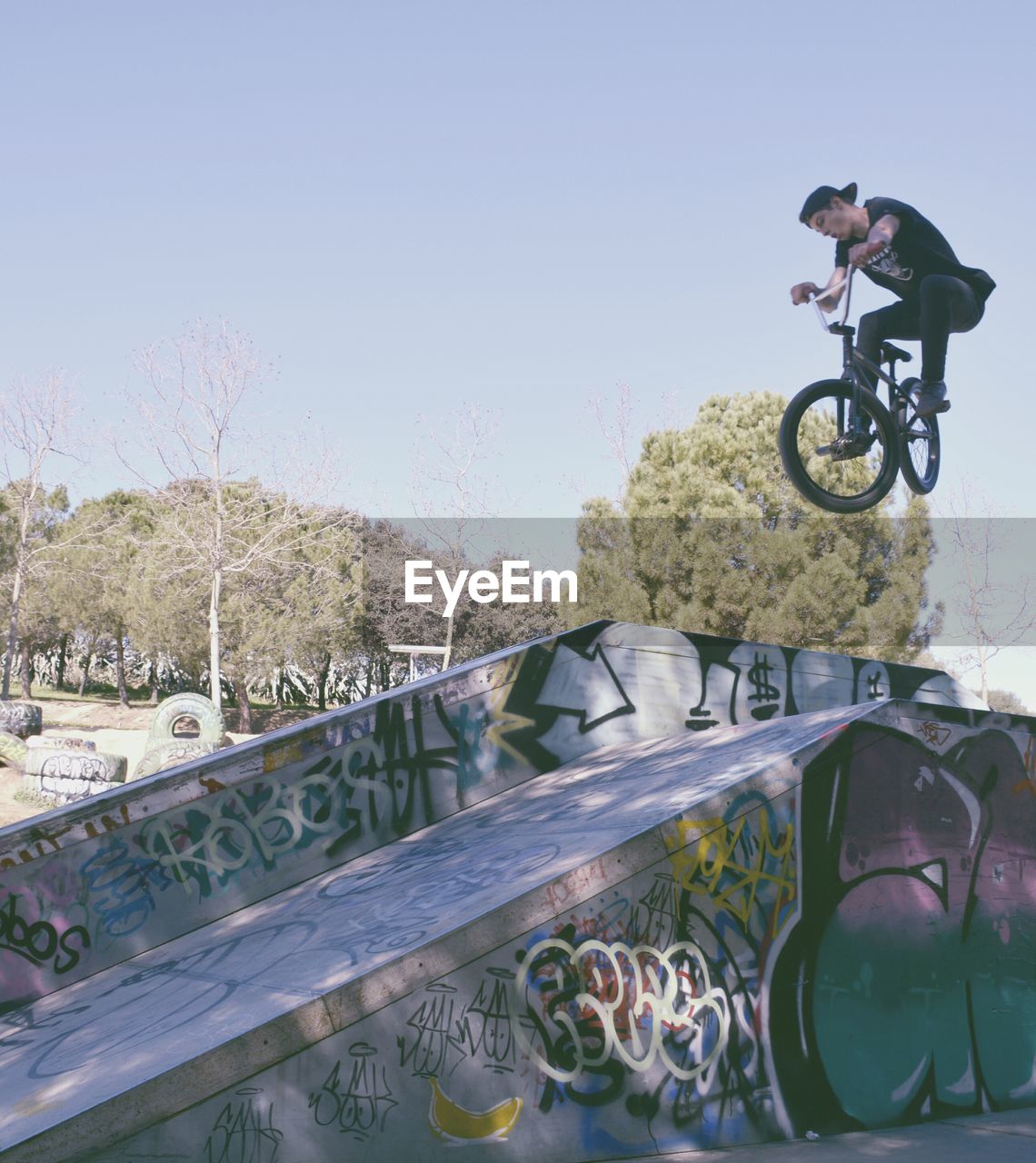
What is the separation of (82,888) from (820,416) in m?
30.8

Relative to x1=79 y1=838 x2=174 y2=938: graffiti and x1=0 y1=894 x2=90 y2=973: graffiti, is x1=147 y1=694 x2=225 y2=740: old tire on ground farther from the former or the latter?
x1=0 y1=894 x2=90 y2=973: graffiti

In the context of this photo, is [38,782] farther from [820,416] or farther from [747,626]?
[820,416]

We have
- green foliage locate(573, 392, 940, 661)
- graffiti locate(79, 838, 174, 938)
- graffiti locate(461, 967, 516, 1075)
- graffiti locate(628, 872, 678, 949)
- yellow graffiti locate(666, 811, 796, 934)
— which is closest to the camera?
graffiti locate(461, 967, 516, 1075)

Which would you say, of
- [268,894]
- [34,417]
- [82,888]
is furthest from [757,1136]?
[34,417]

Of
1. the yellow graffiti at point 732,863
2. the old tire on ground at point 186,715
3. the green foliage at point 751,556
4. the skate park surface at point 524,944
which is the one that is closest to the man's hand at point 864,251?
the skate park surface at point 524,944

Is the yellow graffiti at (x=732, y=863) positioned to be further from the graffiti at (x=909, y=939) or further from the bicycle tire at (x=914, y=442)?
→ the bicycle tire at (x=914, y=442)

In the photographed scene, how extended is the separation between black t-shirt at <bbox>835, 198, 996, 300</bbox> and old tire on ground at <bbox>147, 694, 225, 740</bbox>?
16.3 metres

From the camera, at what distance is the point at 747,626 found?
33719 millimetres

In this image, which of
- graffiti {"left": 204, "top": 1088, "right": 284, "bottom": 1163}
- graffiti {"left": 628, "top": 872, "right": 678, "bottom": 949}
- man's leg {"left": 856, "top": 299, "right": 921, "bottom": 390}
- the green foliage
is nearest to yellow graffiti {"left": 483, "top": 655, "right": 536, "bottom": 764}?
graffiti {"left": 628, "top": 872, "right": 678, "bottom": 949}

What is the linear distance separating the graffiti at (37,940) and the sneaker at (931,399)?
899 cm

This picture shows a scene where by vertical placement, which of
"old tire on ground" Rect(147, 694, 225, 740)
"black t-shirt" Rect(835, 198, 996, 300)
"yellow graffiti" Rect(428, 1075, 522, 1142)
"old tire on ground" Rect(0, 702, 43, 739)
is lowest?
"old tire on ground" Rect(0, 702, 43, 739)

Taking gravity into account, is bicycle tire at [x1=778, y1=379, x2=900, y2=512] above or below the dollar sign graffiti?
above

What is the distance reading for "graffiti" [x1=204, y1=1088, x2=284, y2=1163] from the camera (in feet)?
14.6

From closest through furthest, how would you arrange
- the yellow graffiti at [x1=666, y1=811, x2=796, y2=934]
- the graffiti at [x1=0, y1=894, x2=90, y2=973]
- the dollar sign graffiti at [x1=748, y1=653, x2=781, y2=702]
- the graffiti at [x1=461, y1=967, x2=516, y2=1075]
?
the graffiti at [x1=461, y1=967, x2=516, y2=1075]
the yellow graffiti at [x1=666, y1=811, x2=796, y2=934]
the graffiti at [x1=0, y1=894, x2=90, y2=973]
the dollar sign graffiti at [x1=748, y1=653, x2=781, y2=702]
